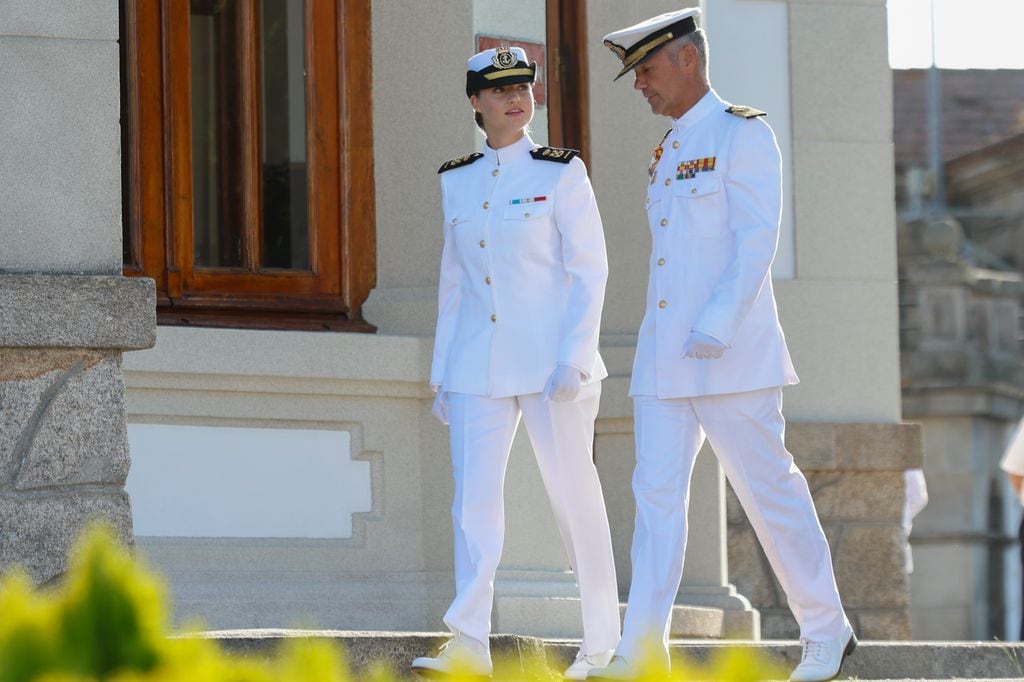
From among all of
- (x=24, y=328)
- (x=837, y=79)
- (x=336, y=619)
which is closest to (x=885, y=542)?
(x=837, y=79)

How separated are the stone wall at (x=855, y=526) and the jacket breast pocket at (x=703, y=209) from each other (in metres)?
4.83

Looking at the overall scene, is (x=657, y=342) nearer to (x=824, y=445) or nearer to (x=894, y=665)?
(x=894, y=665)

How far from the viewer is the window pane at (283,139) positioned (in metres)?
7.99

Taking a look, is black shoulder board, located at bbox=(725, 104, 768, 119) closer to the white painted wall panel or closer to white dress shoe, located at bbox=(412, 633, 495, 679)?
white dress shoe, located at bbox=(412, 633, 495, 679)

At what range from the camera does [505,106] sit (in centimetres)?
596

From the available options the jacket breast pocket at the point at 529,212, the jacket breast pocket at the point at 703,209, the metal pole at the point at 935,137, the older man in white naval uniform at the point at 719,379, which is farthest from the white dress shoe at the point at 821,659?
the metal pole at the point at 935,137

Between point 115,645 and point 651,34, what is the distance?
4.09 m

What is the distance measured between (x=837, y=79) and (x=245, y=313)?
152 inches

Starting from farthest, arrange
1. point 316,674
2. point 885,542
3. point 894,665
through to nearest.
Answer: point 885,542 → point 894,665 → point 316,674

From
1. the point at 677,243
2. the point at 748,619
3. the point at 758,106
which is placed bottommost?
the point at 748,619

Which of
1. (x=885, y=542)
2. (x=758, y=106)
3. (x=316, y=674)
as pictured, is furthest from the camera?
(x=885, y=542)

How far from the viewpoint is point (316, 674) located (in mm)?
1724

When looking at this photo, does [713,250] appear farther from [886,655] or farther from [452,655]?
[886,655]

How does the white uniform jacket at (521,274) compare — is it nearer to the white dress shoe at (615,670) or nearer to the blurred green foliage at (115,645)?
the white dress shoe at (615,670)
